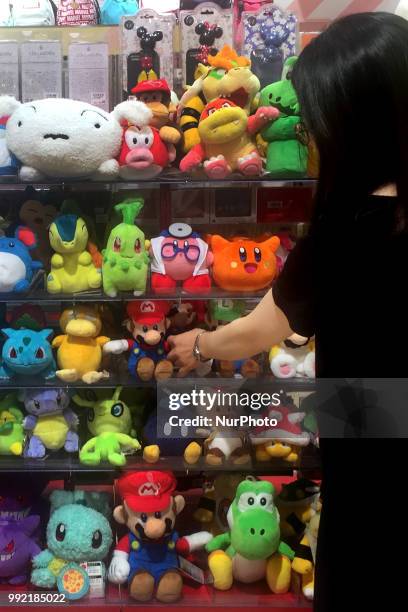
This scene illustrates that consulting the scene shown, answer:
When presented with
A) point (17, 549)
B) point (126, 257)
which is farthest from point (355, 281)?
point (17, 549)

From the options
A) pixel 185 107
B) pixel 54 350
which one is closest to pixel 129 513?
pixel 54 350

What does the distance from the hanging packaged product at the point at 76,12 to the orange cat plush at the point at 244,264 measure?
95cm

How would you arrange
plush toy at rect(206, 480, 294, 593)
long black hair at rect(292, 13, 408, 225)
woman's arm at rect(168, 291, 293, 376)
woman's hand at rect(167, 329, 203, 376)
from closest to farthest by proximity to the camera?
long black hair at rect(292, 13, 408, 225)
woman's arm at rect(168, 291, 293, 376)
woman's hand at rect(167, 329, 203, 376)
plush toy at rect(206, 480, 294, 593)

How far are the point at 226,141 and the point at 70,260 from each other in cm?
61

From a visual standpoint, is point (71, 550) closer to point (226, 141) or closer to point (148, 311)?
point (148, 311)

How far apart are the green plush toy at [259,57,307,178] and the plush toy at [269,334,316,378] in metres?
0.51

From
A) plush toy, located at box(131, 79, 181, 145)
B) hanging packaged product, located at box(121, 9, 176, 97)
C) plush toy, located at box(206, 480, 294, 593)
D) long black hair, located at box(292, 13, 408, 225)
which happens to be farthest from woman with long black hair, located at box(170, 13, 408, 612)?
hanging packaged product, located at box(121, 9, 176, 97)

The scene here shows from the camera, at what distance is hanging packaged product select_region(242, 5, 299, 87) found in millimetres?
2031

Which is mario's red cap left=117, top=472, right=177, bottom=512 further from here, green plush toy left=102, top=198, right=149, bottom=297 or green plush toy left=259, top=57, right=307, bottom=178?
green plush toy left=259, top=57, right=307, bottom=178

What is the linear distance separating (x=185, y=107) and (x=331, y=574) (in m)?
1.44

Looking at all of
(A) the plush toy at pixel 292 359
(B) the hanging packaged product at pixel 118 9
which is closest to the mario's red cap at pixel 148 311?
(A) the plush toy at pixel 292 359

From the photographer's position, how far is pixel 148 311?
201 cm

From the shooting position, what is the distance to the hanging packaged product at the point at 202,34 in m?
2.06

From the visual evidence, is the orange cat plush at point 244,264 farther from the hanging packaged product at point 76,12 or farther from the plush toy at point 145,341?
the hanging packaged product at point 76,12
